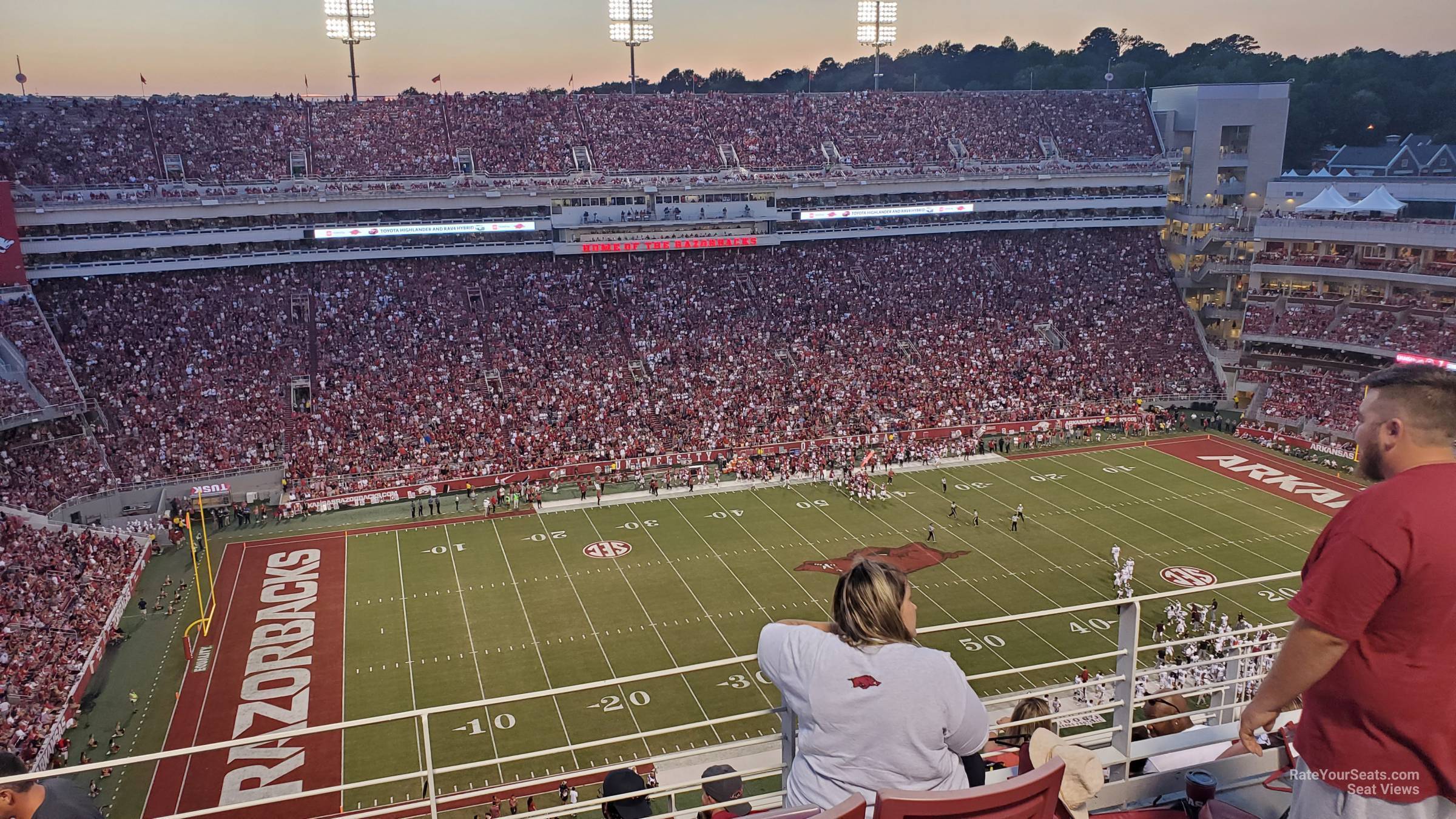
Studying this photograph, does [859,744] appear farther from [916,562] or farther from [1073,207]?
[1073,207]

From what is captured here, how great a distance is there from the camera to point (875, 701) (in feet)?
10.0

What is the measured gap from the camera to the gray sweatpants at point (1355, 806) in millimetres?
2557

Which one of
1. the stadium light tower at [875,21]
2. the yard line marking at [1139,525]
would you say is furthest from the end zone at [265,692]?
the stadium light tower at [875,21]

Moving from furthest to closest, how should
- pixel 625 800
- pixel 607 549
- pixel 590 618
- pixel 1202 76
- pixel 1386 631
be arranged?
pixel 1202 76, pixel 607 549, pixel 590 618, pixel 625 800, pixel 1386 631

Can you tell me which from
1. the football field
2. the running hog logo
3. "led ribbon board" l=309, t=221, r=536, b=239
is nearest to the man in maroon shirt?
the football field

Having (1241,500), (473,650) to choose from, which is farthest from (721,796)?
(1241,500)

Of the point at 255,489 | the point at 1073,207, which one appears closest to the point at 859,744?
the point at 255,489

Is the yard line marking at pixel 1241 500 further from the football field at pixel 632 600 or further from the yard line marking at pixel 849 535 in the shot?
the yard line marking at pixel 849 535

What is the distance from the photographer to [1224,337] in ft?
155

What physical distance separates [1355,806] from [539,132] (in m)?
48.3

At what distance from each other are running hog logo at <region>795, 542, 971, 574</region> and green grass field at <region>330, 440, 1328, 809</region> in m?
0.32

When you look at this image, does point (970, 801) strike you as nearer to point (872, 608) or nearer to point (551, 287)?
point (872, 608)

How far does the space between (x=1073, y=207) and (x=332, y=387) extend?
38.8 m

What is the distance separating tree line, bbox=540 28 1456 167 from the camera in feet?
209
